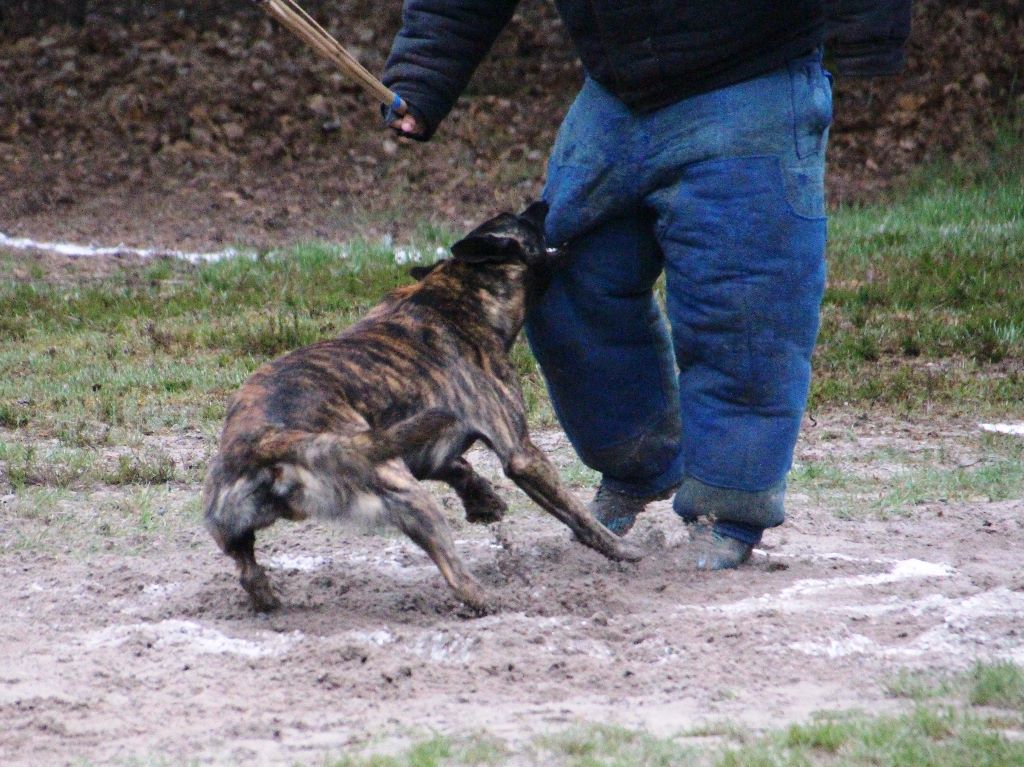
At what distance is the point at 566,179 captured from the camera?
5.14 metres

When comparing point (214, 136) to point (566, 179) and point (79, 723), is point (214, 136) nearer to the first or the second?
point (566, 179)

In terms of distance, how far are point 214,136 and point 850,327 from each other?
9072 mm

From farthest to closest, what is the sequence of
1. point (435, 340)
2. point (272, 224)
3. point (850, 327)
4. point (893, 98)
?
1. point (893, 98)
2. point (272, 224)
3. point (850, 327)
4. point (435, 340)

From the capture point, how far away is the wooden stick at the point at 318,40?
4.73 meters

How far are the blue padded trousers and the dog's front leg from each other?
0.26 meters

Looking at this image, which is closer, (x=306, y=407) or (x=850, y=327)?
(x=306, y=407)

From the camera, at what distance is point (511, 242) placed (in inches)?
205

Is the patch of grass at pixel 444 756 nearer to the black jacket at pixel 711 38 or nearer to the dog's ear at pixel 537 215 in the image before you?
the dog's ear at pixel 537 215

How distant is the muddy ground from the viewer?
12.4 ft

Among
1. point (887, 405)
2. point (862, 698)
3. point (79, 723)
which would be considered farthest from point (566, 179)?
point (887, 405)

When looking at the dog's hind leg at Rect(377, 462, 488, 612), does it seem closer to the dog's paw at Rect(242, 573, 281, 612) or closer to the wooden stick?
the dog's paw at Rect(242, 573, 281, 612)

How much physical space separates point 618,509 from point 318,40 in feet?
6.63

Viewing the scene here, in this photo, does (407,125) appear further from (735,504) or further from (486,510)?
(735,504)

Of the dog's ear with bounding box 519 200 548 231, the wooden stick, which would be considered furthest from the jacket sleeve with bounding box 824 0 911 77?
the wooden stick
